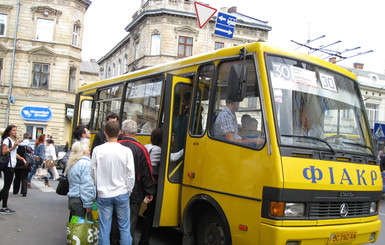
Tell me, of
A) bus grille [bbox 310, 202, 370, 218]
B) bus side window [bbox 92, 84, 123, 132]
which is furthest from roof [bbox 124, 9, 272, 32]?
bus grille [bbox 310, 202, 370, 218]

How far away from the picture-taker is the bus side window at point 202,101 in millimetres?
5832

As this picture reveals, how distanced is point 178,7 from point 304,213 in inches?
1394

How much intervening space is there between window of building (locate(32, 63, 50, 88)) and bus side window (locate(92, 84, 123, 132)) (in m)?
26.3

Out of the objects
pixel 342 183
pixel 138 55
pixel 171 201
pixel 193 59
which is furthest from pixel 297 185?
pixel 138 55

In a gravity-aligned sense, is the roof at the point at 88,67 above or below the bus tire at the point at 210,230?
above

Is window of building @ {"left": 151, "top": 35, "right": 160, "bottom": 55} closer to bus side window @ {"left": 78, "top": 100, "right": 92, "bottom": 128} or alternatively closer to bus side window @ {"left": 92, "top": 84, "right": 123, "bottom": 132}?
bus side window @ {"left": 78, "top": 100, "right": 92, "bottom": 128}

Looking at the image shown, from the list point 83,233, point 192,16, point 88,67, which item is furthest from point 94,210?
point 88,67

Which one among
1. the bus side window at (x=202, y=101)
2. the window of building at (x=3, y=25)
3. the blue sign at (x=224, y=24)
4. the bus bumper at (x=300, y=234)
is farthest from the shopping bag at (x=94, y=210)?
the window of building at (x=3, y=25)

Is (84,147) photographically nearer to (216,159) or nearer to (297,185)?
(216,159)

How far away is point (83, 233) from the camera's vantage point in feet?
17.4

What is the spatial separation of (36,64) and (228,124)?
33.1 meters

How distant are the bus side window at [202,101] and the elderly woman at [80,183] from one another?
1642mm

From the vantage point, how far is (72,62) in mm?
36000

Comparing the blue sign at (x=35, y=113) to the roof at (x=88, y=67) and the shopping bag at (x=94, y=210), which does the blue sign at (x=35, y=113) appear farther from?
the roof at (x=88, y=67)
